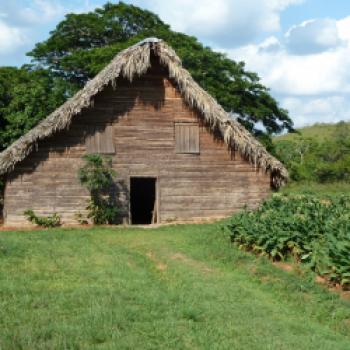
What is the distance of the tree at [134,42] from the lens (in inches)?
1169

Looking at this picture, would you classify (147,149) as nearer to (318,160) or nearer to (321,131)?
(318,160)

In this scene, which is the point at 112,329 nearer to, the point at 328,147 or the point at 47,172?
the point at 47,172

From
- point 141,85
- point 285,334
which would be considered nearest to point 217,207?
point 141,85

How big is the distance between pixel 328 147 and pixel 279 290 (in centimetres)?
3568

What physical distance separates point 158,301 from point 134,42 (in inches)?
954

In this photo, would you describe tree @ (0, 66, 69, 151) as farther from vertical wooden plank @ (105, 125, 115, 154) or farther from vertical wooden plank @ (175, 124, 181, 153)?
vertical wooden plank @ (175, 124, 181, 153)

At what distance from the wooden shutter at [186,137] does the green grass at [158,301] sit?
5.94m

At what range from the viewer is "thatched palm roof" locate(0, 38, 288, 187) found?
16.5m

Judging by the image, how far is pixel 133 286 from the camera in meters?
8.49

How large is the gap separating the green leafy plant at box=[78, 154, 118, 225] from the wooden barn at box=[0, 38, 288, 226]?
0.26m

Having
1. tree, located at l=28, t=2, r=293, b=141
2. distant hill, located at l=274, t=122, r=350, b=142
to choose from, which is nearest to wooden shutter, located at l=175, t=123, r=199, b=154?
tree, located at l=28, t=2, r=293, b=141

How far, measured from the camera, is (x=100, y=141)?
17.4m

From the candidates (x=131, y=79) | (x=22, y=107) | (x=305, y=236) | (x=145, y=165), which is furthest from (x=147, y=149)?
(x=305, y=236)

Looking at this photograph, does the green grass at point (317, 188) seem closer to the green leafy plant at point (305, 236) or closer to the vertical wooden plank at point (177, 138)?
the vertical wooden plank at point (177, 138)
